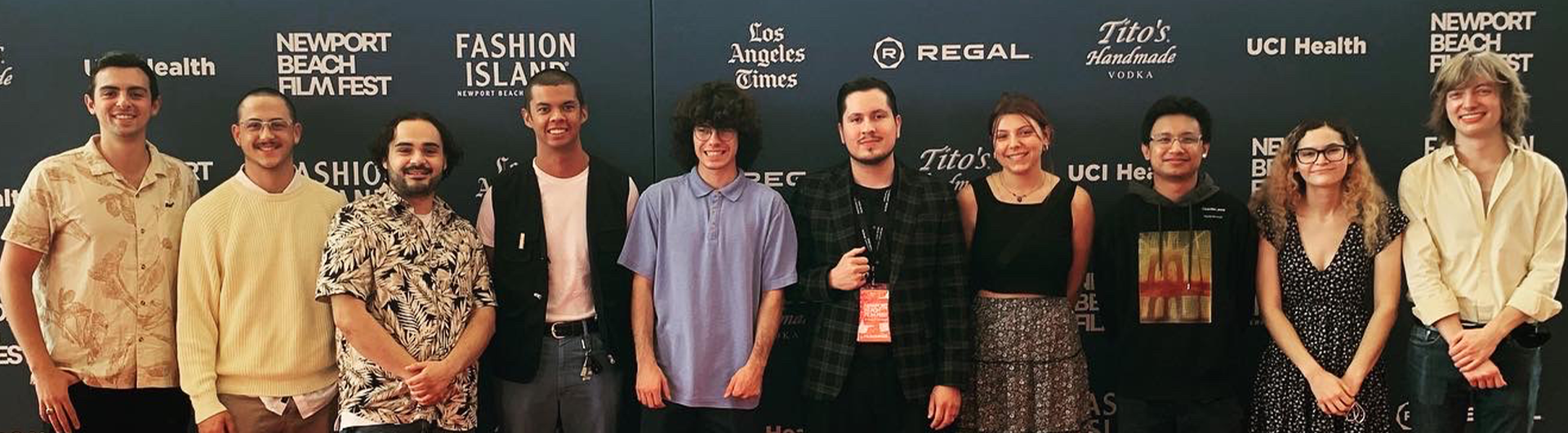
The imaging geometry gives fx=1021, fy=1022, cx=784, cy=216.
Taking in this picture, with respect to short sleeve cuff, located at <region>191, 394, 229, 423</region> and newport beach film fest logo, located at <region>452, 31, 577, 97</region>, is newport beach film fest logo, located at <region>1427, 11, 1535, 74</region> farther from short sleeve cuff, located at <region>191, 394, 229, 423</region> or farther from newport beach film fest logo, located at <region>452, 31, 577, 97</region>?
short sleeve cuff, located at <region>191, 394, 229, 423</region>

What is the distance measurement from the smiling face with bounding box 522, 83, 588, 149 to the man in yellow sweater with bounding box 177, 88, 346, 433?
0.73 m

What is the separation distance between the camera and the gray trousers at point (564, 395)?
3.25 metres

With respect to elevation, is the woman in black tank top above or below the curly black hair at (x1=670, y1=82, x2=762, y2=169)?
below

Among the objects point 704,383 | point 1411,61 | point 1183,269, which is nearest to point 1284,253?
point 1183,269

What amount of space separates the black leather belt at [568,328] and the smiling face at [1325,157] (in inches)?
91.0

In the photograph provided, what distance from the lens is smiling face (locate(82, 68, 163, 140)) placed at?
3232 millimetres

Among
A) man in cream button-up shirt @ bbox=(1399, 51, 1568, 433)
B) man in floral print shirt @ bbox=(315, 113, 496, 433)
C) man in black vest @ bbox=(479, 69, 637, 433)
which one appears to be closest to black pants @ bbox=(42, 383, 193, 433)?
man in floral print shirt @ bbox=(315, 113, 496, 433)

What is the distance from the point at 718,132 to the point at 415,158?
903mm

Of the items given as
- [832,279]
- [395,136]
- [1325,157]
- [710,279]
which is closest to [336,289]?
[395,136]

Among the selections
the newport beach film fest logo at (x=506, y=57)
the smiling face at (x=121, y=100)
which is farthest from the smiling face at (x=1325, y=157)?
the smiling face at (x=121, y=100)

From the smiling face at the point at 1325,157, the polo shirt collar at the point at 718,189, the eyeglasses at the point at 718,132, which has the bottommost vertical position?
the polo shirt collar at the point at 718,189

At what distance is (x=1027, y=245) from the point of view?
314cm

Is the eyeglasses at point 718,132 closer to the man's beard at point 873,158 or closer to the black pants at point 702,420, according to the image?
the man's beard at point 873,158

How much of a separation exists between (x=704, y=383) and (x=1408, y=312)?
270cm
